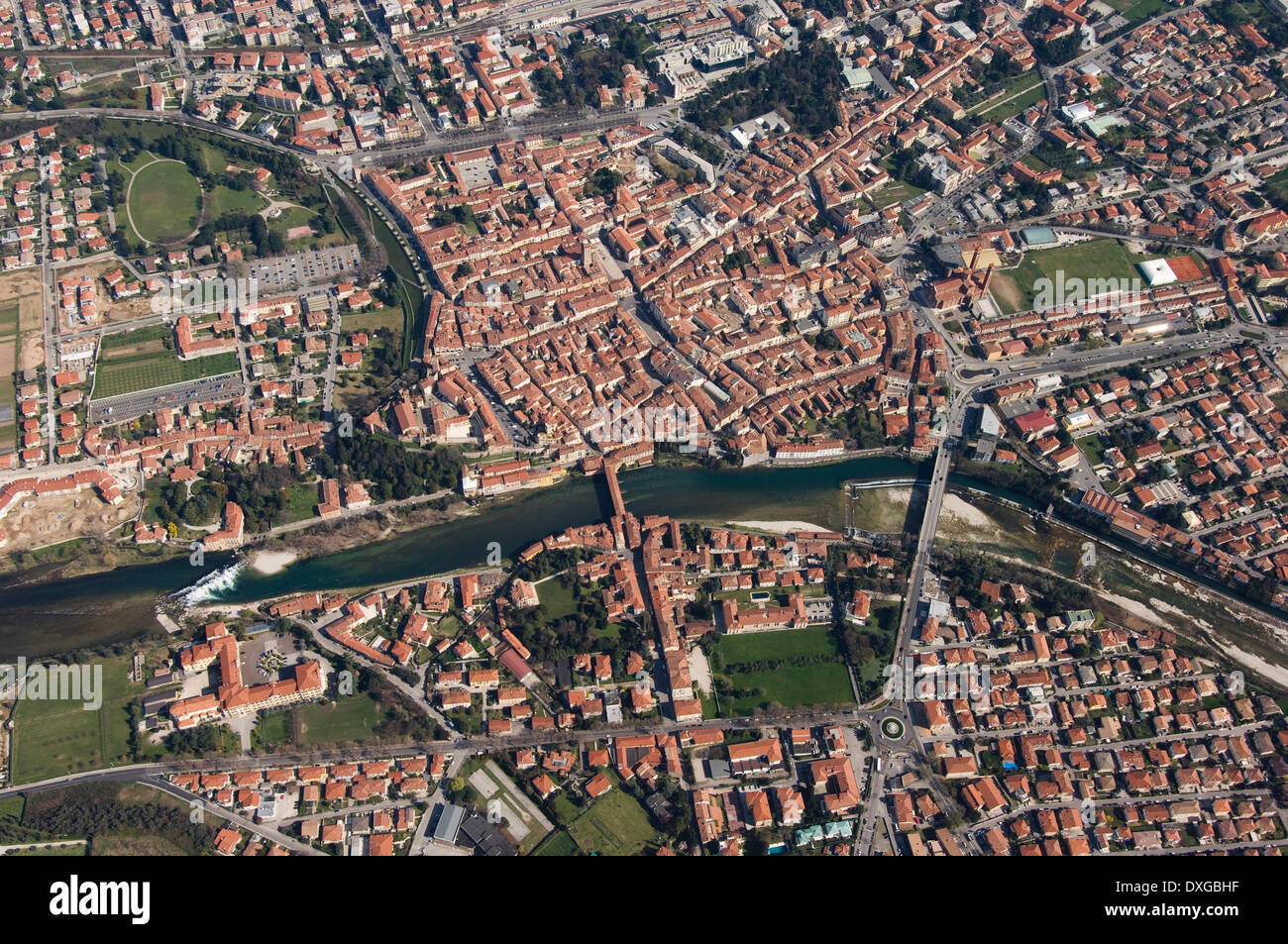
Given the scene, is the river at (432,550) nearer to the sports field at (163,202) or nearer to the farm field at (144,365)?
the farm field at (144,365)

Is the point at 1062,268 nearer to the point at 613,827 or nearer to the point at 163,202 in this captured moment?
the point at 613,827

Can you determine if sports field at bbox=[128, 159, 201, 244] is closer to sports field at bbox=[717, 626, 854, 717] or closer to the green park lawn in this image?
sports field at bbox=[717, 626, 854, 717]

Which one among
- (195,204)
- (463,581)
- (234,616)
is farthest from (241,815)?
(195,204)

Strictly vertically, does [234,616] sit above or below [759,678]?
above

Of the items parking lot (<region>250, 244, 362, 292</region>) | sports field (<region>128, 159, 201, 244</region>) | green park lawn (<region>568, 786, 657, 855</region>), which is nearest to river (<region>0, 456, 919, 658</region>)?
green park lawn (<region>568, 786, 657, 855</region>)

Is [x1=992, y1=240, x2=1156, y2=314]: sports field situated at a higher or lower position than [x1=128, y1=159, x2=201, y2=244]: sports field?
lower

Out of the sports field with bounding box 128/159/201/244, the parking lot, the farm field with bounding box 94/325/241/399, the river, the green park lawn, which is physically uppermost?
the sports field with bounding box 128/159/201/244

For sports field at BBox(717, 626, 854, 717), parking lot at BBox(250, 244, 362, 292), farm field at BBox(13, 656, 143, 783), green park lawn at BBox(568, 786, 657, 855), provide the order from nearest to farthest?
green park lawn at BBox(568, 786, 657, 855), farm field at BBox(13, 656, 143, 783), sports field at BBox(717, 626, 854, 717), parking lot at BBox(250, 244, 362, 292)

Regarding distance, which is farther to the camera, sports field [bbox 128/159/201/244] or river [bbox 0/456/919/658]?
sports field [bbox 128/159/201/244]
